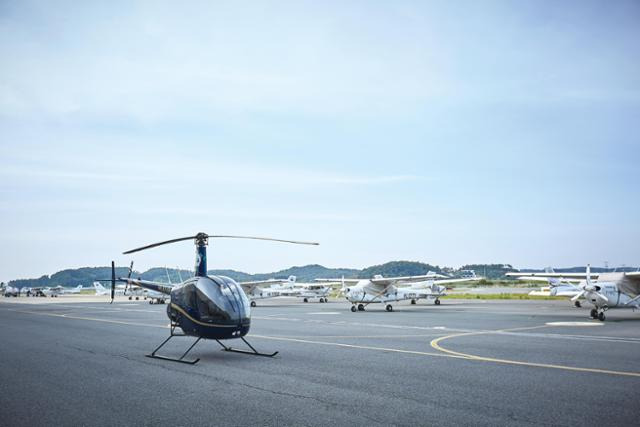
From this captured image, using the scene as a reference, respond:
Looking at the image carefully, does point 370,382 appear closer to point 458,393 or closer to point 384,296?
point 458,393

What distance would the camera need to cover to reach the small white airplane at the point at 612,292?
28.0 metres

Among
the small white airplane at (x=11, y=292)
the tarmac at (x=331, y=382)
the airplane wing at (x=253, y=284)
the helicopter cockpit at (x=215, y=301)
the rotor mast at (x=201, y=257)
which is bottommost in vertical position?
the small white airplane at (x=11, y=292)

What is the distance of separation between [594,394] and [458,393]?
8.44 feet

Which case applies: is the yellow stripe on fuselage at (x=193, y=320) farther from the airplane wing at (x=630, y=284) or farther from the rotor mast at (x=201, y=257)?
the airplane wing at (x=630, y=284)

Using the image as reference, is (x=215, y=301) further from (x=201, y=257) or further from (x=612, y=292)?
(x=612, y=292)

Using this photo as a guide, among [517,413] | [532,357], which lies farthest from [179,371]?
[532,357]

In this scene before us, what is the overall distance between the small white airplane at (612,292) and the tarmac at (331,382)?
29.7 ft

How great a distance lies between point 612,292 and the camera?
92.8ft

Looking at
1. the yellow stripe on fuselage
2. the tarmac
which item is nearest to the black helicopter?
the yellow stripe on fuselage

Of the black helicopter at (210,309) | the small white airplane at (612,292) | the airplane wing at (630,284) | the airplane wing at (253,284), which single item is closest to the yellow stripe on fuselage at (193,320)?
the black helicopter at (210,309)

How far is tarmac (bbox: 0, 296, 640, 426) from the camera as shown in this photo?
7996 mm

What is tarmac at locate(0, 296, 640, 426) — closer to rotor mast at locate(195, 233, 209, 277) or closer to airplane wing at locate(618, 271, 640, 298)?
rotor mast at locate(195, 233, 209, 277)

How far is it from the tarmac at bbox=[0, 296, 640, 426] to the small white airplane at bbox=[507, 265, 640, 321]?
904 cm

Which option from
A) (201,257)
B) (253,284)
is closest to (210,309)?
(201,257)
